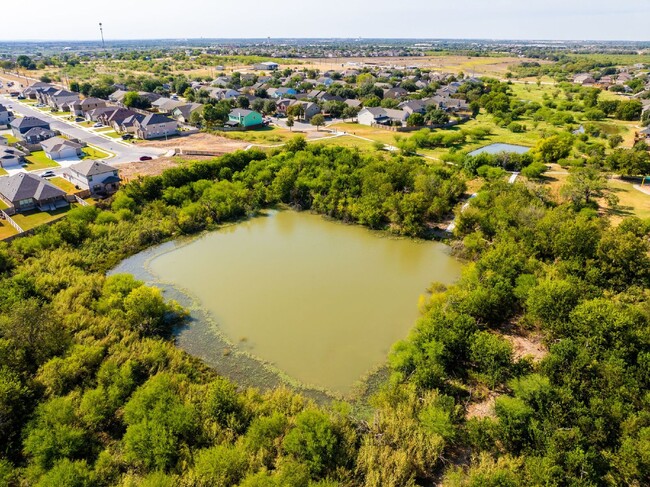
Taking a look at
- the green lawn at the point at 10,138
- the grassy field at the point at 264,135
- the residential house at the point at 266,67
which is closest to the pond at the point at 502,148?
the grassy field at the point at 264,135

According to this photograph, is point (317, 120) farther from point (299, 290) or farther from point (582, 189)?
point (299, 290)

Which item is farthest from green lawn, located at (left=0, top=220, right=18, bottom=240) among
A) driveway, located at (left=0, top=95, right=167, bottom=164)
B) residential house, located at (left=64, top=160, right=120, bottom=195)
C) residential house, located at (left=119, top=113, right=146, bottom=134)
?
residential house, located at (left=119, top=113, right=146, bottom=134)

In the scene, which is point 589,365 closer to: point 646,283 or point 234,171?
point 646,283

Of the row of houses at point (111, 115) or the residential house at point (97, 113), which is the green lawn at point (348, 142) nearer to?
the row of houses at point (111, 115)

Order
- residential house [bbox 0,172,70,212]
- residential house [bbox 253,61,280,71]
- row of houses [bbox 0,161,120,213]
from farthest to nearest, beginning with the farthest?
1. residential house [bbox 253,61,280,71]
2. row of houses [bbox 0,161,120,213]
3. residential house [bbox 0,172,70,212]

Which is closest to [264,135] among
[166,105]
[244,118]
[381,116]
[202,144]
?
[244,118]

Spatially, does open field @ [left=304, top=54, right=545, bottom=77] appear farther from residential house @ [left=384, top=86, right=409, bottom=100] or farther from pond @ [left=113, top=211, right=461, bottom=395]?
pond @ [left=113, top=211, right=461, bottom=395]

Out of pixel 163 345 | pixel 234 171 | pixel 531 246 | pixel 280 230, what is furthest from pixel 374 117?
pixel 163 345
